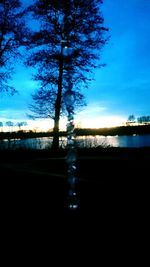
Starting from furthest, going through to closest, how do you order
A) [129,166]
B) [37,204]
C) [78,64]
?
[78,64] → [129,166] → [37,204]

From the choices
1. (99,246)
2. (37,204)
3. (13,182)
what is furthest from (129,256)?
(13,182)

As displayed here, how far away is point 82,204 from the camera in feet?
23.3

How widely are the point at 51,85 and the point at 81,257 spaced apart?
19112 millimetres

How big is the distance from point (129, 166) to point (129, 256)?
7.93 meters

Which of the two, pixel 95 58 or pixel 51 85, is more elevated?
pixel 95 58

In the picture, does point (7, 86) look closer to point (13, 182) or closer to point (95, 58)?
point (95, 58)

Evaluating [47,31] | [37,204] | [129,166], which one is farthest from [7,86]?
[37,204]

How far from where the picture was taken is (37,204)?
24.4ft

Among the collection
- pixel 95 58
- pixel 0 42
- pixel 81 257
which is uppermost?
pixel 0 42

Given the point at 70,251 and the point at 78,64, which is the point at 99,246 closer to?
the point at 70,251

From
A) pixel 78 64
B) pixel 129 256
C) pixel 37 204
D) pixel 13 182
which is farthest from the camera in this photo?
pixel 78 64

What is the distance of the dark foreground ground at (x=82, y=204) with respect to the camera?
5.40m

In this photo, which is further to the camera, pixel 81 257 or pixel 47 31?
pixel 47 31

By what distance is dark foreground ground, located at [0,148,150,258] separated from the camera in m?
5.40
